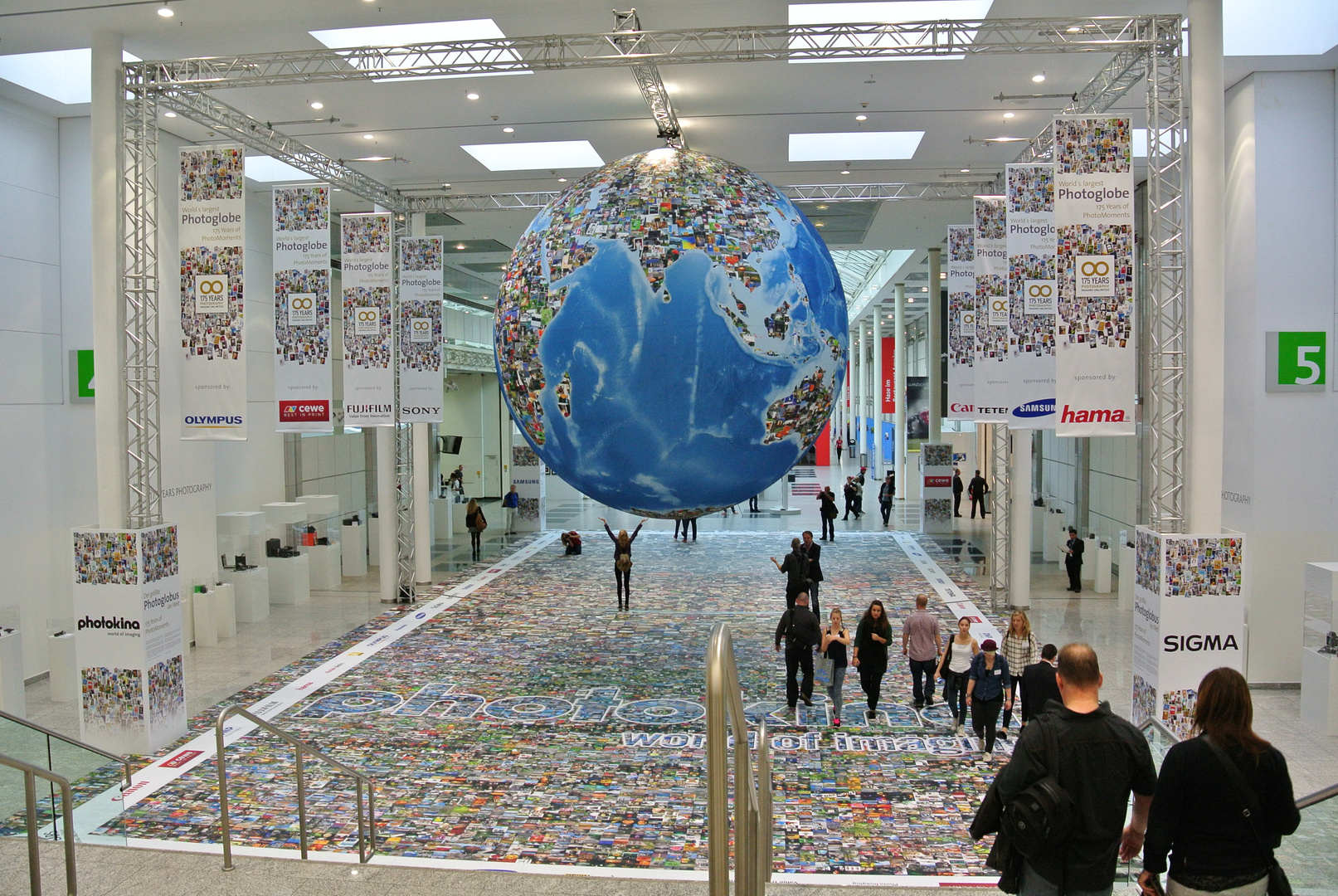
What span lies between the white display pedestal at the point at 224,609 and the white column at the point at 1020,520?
479 inches

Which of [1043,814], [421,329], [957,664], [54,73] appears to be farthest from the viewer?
[421,329]

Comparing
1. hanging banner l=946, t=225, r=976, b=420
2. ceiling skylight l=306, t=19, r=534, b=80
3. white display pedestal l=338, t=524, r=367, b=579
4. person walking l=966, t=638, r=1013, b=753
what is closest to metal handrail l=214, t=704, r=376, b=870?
person walking l=966, t=638, r=1013, b=753

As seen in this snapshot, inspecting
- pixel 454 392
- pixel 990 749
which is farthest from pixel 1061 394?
pixel 454 392

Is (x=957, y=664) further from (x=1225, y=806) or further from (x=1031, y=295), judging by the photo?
(x=1225, y=806)

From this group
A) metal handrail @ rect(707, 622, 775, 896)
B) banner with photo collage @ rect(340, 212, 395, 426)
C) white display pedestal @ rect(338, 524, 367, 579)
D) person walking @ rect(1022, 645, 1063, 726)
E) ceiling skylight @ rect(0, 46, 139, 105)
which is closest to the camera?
metal handrail @ rect(707, 622, 775, 896)

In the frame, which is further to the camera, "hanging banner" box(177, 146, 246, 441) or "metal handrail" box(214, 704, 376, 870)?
"hanging banner" box(177, 146, 246, 441)

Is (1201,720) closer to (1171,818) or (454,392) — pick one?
(1171,818)

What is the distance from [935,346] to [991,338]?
1413 cm

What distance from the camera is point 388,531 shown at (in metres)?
17.2

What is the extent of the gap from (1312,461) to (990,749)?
615cm

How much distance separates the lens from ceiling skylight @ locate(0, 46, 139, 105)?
1197cm

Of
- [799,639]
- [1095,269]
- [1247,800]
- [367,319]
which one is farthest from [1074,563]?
[1247,800]

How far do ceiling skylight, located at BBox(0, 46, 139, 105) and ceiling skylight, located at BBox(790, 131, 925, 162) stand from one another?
385 inches

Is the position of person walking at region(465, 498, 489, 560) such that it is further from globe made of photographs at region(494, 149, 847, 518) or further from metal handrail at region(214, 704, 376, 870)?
globe made of photographs at region(494, 149, 847, 518)
